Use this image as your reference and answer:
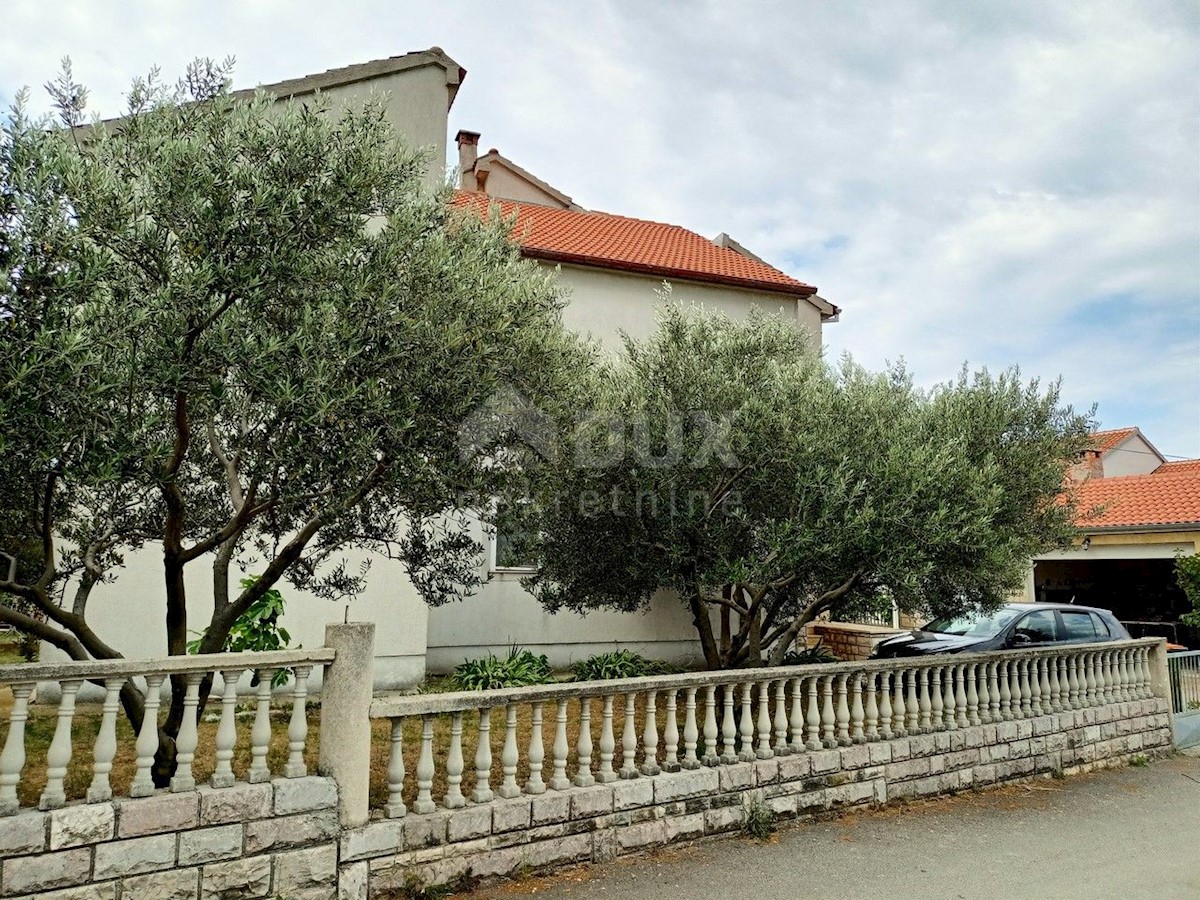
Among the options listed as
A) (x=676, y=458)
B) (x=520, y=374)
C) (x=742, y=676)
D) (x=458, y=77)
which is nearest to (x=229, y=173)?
(x=520, y=374)

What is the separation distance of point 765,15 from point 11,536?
7.98 metres

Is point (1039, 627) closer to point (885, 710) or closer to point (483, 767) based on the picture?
point (885, 710)

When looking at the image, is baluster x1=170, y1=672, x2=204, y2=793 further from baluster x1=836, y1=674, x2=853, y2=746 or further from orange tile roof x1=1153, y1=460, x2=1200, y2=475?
orange tile roof x1=1153, y1=460, x2=1200, y2=475

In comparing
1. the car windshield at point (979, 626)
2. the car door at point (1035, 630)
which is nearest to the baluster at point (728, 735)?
the car windshield at point (979, 626)

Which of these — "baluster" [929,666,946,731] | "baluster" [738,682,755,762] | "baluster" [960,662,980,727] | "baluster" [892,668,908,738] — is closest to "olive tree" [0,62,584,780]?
"baluster" [738,682,755,762]

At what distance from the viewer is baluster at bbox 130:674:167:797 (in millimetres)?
3861

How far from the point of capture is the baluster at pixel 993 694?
7.89 m

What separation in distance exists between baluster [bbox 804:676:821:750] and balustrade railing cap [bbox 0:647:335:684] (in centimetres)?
419

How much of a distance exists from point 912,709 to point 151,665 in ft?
21.3

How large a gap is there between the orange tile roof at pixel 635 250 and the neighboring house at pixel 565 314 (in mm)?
38

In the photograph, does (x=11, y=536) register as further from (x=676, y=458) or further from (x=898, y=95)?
(x=898, y=95)

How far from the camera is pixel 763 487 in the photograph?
697 cm

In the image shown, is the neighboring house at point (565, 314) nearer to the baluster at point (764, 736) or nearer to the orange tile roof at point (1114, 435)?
the baluster at point (764, 736)

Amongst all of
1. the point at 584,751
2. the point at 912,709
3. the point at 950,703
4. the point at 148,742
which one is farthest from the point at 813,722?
the point at 148,742
